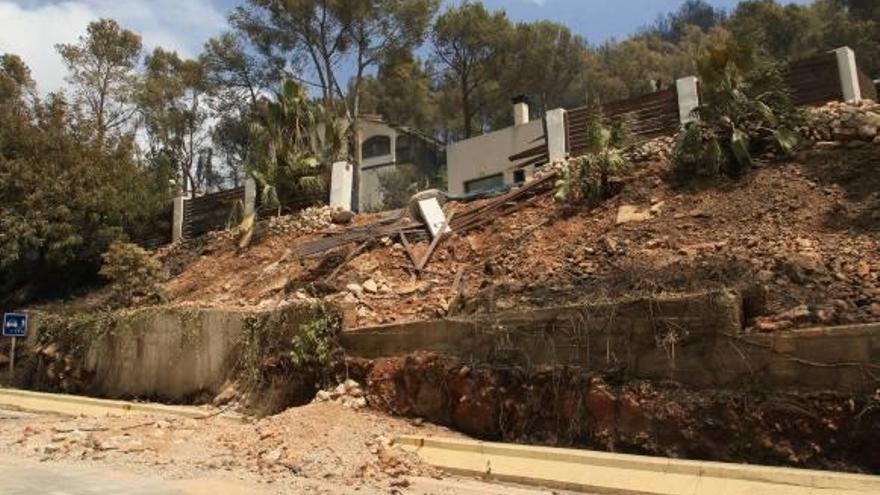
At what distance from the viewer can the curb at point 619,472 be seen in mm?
7129

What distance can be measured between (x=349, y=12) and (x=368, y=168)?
12174mm

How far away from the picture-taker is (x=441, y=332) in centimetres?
1186

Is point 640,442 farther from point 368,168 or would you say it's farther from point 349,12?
point 368,168

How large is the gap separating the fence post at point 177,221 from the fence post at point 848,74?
763 inches

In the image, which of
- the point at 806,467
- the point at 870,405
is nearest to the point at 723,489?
the point at 806,467

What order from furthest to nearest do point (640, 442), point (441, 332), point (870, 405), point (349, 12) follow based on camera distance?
point (349, 12) → point (441, 332) → point (640, 442) → point (870, 405)

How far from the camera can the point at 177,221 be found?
85.6 ft

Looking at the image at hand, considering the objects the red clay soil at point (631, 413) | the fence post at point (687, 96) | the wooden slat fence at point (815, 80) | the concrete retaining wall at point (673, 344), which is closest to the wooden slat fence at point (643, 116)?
the fence post at point (687, 96)

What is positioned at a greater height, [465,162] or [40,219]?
[465,162]

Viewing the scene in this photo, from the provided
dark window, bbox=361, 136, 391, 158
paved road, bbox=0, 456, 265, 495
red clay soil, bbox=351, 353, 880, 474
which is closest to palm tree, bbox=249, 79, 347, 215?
red clay soil, bbox=351, 353, 880, 474

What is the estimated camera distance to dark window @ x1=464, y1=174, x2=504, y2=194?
2795 centimetres

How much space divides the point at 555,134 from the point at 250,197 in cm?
964

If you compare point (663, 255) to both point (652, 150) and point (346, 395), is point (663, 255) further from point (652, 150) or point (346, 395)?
point (346, 395)

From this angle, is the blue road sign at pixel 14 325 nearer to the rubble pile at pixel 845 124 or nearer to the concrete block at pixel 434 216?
the concrete block at pixel 434 216
